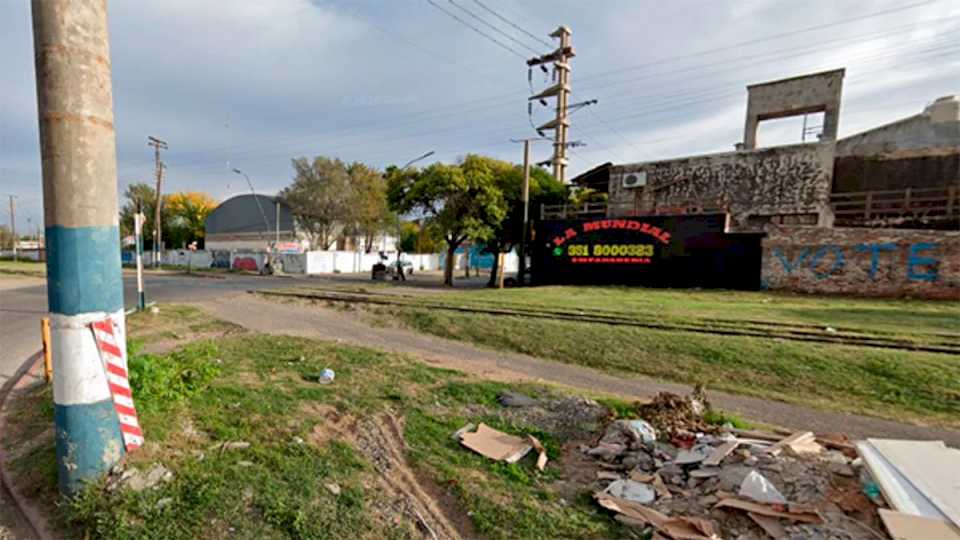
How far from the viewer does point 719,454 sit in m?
3.75

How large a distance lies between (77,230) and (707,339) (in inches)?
377

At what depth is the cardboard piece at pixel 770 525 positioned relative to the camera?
2.82 meters

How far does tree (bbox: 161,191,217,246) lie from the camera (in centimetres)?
5588

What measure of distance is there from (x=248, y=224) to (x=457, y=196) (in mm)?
36839

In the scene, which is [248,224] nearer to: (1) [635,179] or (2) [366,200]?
(2) [366,200]

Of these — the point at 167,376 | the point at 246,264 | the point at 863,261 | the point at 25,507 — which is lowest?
the point at 246,264

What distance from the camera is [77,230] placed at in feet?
9.81

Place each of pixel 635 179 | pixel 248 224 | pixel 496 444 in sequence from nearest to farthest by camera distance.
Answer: pixel 496 444 → pixel 635 179 → pixel 248 224

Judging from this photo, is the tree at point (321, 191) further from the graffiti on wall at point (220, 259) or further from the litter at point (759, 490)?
the litter at point (759, 490)

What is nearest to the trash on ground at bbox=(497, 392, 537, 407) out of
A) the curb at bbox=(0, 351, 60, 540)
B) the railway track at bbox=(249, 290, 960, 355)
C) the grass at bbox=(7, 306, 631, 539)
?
the grass at bbox=(7, 306, 631, 539)

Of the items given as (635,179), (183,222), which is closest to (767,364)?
(635,179)

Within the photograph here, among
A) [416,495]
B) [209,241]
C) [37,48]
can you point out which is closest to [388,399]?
[416,495]

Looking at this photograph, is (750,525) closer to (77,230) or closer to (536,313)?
(77,230)

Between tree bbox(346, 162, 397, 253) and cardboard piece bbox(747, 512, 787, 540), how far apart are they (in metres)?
41.3
